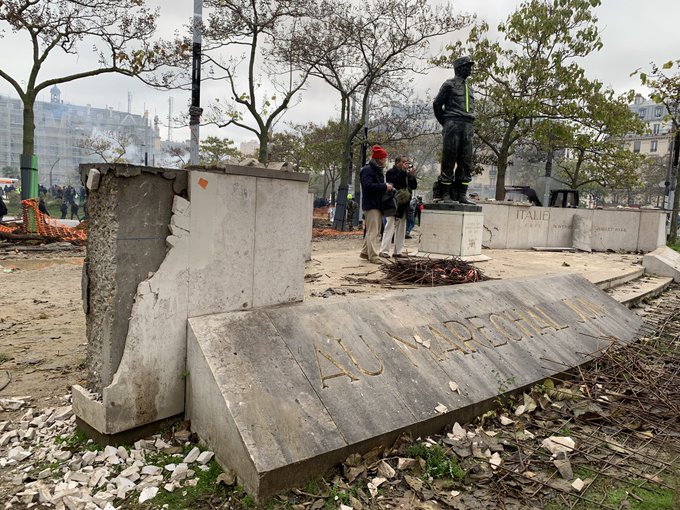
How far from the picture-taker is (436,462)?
11.6 feet

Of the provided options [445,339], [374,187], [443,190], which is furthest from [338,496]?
[443,190]

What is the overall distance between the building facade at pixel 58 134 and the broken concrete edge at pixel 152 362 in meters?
67.1

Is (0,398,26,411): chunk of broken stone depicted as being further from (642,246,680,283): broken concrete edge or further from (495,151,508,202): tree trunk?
(495,151,508,202): tree trunk

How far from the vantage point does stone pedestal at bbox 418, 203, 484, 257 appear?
30.5 feet

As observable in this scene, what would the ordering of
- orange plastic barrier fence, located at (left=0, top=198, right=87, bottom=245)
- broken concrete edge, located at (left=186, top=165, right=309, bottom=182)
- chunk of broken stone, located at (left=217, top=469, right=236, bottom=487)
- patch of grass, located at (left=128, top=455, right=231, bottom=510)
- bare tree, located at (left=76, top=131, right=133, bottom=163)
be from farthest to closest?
bare tree, located at (left=76, top=131, right=133, bottom=163)
orange plastic barrier fence, located at (left=0, top=198, right=87, bottom=245)
broken concrete edge, located at (left=186, top=165, right=309, bottom=182)
chunk of broken stone, located at (left=217, top=469, right=236, bottom=487)
patch of grass, located at (left=128, top=455, right=231, bottom=510)

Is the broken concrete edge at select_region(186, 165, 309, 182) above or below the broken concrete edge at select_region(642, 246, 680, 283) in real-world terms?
above

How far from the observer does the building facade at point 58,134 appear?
245 feet

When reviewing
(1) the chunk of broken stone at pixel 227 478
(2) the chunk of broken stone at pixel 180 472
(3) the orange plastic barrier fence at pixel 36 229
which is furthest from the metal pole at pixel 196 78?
(1) the chunk of broken stone at pixel 227 478

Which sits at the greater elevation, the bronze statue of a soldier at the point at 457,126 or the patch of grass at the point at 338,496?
the bronze statue of a soldier at the point at 457,126

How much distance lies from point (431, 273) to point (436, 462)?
3.35 meters

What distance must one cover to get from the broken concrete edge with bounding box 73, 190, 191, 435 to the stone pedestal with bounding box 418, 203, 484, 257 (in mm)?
6444

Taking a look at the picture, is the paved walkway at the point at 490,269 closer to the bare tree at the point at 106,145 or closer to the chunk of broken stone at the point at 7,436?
the chunk of broken stone at the point at 7,436

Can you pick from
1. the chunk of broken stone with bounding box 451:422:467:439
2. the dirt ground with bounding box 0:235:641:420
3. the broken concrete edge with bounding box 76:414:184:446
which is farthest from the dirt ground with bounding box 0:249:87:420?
the chunk of broken stone with bounding box 451:422:467:439

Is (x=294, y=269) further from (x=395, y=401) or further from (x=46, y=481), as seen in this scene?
(x=46, y=481)
